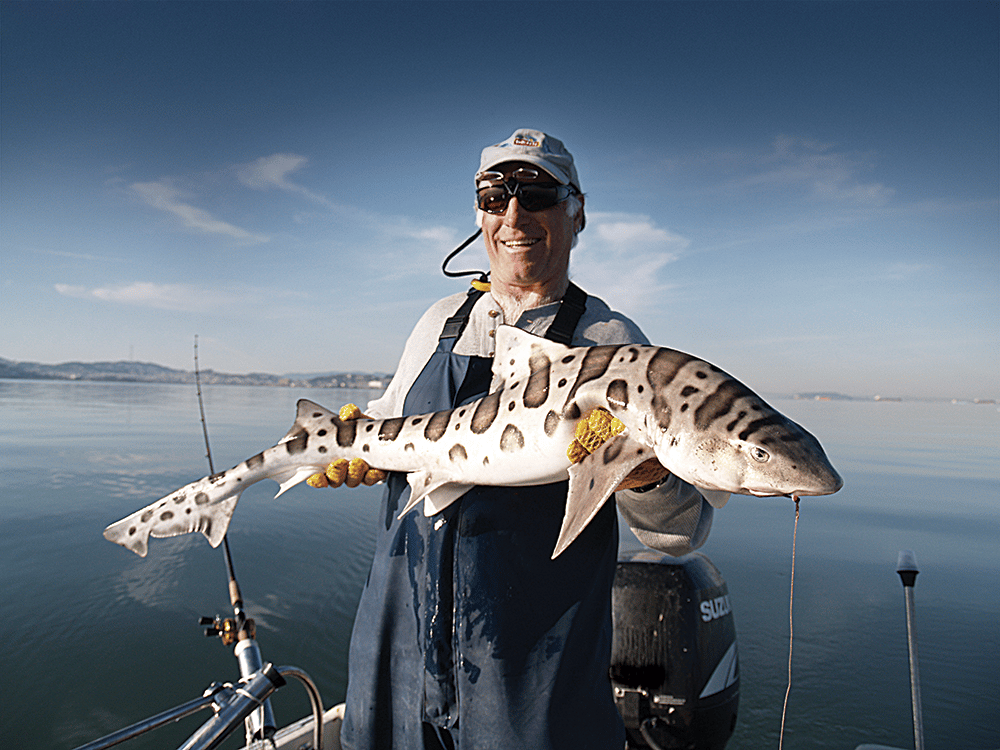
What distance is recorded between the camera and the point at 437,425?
2775 millimetres

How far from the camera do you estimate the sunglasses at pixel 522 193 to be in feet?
9.73

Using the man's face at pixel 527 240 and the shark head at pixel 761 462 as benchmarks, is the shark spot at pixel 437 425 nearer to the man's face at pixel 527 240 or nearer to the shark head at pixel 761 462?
the man's face at pixel 527 240

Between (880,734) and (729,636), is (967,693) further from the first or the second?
(729,636)

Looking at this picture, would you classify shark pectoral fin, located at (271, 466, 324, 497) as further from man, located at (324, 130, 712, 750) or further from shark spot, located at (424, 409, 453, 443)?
shark spot, located at (424, 409, 453, 443)

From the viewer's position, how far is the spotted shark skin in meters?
1.94

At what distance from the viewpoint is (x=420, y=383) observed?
3123mm

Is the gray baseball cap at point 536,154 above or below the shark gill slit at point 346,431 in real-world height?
above

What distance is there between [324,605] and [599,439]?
8105 millimetres

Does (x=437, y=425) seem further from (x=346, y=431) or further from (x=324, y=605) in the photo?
(x=324, y=605)

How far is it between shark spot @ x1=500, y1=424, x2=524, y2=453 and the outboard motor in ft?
6.96

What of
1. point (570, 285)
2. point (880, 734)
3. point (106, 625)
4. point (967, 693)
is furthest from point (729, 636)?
point (106, 625)

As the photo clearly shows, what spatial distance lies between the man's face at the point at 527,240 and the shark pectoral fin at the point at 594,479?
1.17 metres

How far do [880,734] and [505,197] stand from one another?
713 cm

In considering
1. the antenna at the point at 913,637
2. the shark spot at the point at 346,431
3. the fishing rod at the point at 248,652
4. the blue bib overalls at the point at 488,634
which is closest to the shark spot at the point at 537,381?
the blue bib overalls at the point at 488,634
